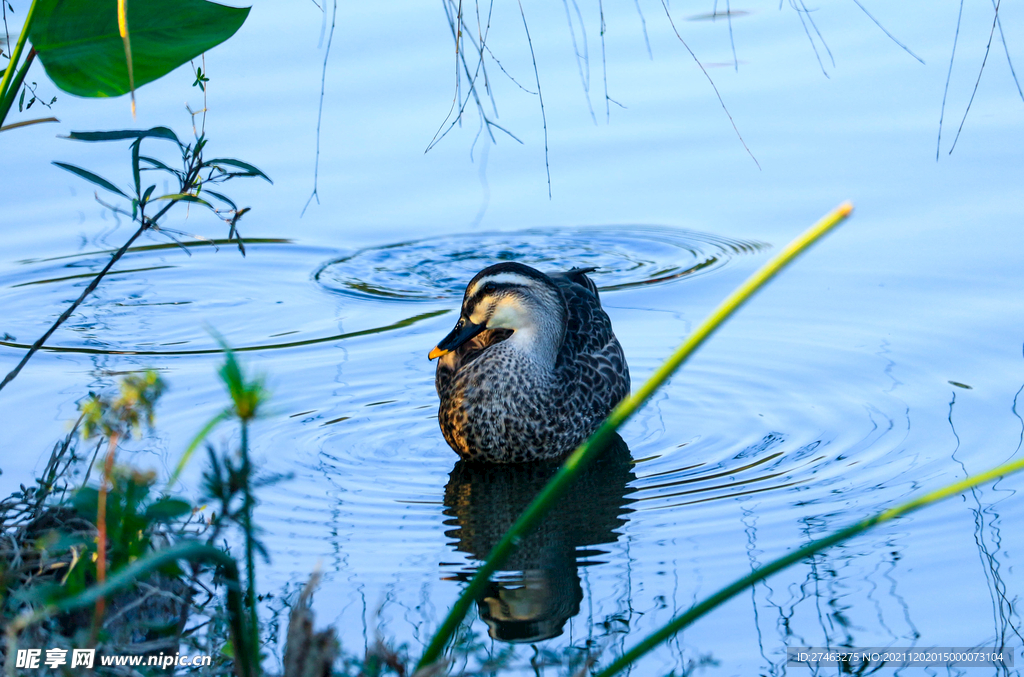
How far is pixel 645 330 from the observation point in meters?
6.28

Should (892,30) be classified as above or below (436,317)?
above

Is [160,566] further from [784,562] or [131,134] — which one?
[131,134]

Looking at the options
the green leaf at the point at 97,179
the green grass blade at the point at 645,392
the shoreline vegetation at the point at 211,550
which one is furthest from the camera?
the green leaf at the point at 97,179

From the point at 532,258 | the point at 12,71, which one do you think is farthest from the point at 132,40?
the point at 532,258

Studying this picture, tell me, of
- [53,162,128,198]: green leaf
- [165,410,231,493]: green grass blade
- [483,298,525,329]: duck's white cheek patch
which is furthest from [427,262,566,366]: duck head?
[165,410,231,493]: green grass blade

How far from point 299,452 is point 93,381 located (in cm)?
123

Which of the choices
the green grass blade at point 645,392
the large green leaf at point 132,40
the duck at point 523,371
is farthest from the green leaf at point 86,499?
the duck at point 523,371

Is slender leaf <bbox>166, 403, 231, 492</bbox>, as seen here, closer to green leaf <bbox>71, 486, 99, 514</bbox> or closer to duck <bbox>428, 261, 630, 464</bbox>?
green leaf <bbox>71, 486, 99, 514</bbox>

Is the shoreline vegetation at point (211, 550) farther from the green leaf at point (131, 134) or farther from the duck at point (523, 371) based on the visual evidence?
the duck at point (523, 371)

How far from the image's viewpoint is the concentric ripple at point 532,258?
6914 millimetres

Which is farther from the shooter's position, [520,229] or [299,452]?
[520,229]

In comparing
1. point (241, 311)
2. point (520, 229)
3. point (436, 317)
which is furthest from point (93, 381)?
point (520, 229)

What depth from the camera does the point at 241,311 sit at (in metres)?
6.62

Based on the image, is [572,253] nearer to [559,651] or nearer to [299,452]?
[299,452]
